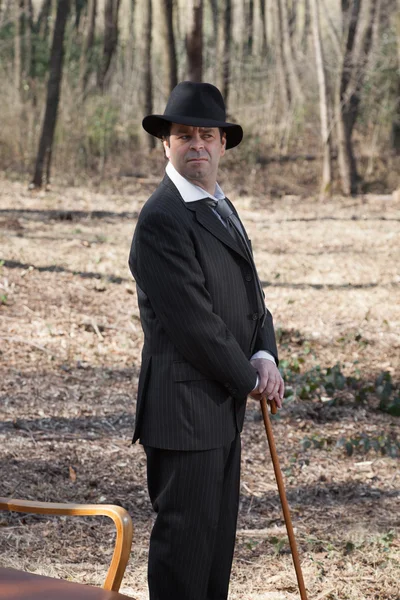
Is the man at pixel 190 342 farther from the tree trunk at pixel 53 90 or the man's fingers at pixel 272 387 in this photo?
the tree trunk at pixel 53 90

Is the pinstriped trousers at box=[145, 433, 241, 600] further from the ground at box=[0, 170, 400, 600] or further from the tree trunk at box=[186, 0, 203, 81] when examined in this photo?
the tree trunk at box=[186, 0, 203, 81]

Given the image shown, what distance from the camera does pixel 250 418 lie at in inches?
236

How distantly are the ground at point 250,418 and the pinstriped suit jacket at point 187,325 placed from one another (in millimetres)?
1320

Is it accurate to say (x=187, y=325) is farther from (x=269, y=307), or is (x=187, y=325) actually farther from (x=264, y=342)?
(x=269, y=307)

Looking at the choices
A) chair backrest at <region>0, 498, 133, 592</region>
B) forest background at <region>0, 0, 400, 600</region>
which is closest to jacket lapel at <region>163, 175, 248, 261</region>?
chair backrest at <region>0, 498, 133, 592</region>

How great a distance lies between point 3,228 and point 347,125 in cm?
881

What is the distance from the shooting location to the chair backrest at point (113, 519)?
220 cm

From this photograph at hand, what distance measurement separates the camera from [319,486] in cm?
496

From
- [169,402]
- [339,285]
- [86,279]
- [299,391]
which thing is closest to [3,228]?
[86,279]

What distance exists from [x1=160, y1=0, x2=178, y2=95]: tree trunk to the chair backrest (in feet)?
49.7

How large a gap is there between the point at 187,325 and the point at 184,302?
69 millimetres

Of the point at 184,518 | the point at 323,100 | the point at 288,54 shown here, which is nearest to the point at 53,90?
the point at 323,100

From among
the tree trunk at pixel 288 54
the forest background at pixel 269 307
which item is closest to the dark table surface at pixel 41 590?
the forest background at pixel 269 307

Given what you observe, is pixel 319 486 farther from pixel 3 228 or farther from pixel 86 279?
pixel 3 228
